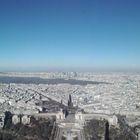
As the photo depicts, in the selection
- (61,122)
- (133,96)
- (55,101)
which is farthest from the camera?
(133,96)

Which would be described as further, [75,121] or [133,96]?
[133,96]

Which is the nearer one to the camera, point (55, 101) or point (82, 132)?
point (82, 132)

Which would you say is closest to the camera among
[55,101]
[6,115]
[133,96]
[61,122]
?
[61,122]

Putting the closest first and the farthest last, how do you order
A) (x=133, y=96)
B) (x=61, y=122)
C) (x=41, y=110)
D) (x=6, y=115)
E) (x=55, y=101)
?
(x=61, y=122) < (x=6, y=115) < (x=41, y=110) < (x=55, y=101) < (x=133, y=96)

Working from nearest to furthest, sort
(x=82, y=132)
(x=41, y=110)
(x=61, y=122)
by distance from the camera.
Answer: (x=82, y=132), (x=61, y=122), (x=41, y=110)

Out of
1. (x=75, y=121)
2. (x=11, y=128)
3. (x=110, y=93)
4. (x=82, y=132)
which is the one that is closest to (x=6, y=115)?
(x=11, y=128)

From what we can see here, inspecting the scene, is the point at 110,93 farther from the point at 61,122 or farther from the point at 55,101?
the point at 61,122

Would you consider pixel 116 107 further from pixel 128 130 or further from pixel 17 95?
pixel 17 95

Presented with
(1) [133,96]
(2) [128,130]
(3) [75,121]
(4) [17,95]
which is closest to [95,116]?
(3) [75,121]

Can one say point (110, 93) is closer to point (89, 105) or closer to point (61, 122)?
point (89, 105)
